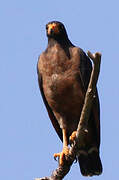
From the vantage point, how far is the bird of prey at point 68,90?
872 cm

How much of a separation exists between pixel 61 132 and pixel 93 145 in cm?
73

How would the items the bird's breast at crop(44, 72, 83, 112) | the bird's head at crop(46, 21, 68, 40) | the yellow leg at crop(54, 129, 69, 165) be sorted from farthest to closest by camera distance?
the bird's head at crop(46, 21, 68, 40) < the bird's breast at crop(44, 72, 83, 112) < the yellow leg at crop(54, 129, 69, 165)

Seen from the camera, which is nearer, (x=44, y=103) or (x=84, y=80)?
(x=84, y=80)

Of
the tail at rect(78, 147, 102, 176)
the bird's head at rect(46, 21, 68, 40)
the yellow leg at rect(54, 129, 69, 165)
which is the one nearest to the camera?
the yellow leg at rect(54, 129, 69, 165)


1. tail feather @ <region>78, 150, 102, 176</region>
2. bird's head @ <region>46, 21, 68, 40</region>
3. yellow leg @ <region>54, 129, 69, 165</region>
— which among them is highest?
bird's head @ <region>46, 21, 68, 40</region>

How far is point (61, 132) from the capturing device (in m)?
9.36

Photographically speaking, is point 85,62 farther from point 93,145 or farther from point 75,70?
point 93,145

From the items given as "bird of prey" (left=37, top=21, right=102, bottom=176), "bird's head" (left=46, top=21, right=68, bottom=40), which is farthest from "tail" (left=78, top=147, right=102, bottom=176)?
"bird's head" (left=46, top=21, right=68, bottom=40)

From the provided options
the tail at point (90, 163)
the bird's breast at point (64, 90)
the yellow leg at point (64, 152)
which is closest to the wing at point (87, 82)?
the bird's breast at point (64, 90)

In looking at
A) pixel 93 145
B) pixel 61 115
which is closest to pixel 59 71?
pixel 61 115

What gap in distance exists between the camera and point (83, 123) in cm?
704

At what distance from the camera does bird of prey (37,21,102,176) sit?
28.6 ft

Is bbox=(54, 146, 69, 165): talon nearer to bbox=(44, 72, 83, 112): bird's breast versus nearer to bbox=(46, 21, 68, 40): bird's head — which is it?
bbox=(44, 72, 83, 112): bird's breast

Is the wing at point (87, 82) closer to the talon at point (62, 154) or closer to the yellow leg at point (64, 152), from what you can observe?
the yellow leg at point (64, 152)
